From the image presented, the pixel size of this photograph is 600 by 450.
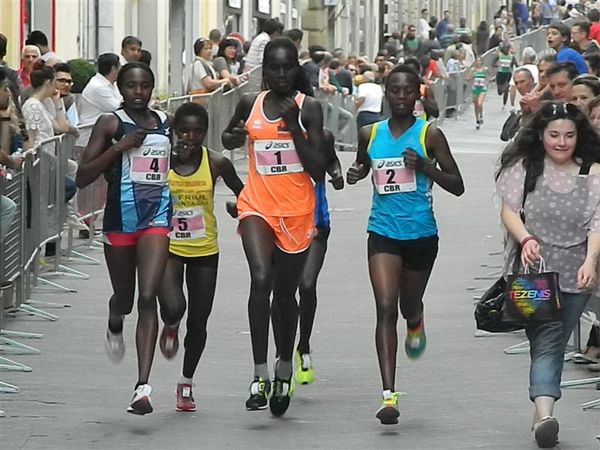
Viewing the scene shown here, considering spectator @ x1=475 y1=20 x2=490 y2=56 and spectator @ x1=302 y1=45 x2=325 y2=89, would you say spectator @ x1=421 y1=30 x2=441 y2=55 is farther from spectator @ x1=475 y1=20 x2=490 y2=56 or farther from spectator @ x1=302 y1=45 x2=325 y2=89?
spectator @ x1=302 y1=45 x2=325 y2=89

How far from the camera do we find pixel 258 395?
1013cm

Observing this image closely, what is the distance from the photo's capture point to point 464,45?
163 feet

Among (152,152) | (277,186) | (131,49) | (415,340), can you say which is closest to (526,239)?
(277,186)

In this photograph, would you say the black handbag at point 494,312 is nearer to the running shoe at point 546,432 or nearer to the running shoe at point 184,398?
the running shoe at point 546,432

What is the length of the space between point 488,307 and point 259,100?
1733mm

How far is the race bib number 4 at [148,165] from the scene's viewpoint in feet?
33.7

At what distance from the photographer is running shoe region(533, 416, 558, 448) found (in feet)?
30.7

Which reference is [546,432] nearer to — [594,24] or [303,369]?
[303,369]

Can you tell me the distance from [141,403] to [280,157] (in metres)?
1.51

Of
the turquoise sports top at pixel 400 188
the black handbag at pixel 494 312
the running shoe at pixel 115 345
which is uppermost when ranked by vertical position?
the turquoise sports top at pixel 400 188

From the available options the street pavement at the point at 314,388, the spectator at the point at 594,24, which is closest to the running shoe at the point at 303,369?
the street pavement at the point at 314,388

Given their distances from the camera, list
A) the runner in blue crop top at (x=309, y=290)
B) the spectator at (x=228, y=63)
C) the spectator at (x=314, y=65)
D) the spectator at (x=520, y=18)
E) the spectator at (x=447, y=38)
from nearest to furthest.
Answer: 1. the runner in blue crop top at (x=309, y=290)
2. the spectator at (x=228, y=63)
3. the spectator at (x=314, y=65)
4. the spectator at (x=447, y=38)
5. the spectator at (x=520, y=18)

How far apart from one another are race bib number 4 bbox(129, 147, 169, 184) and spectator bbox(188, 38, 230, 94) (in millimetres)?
15731

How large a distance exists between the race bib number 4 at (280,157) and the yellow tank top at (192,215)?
0.51 metres
